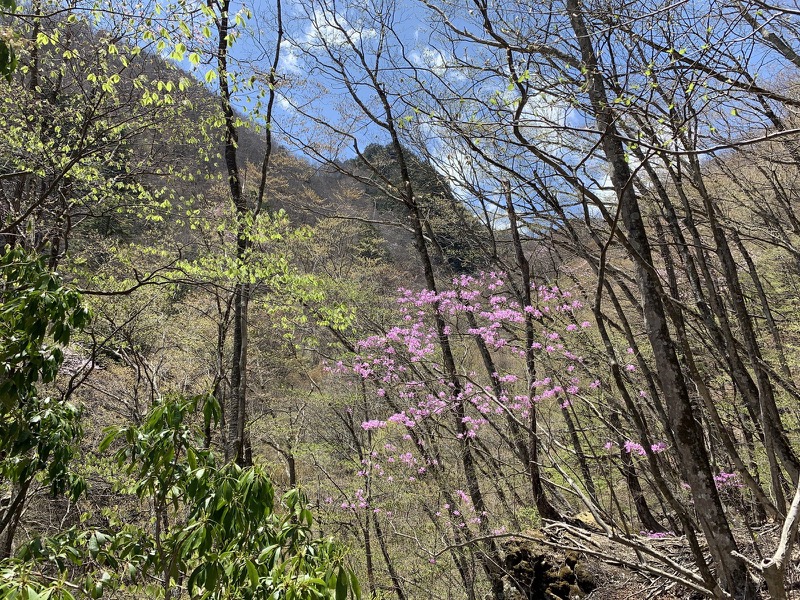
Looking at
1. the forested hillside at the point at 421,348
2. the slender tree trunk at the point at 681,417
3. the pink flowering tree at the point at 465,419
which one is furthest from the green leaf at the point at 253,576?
the pink flowering tree at the point at 465,419

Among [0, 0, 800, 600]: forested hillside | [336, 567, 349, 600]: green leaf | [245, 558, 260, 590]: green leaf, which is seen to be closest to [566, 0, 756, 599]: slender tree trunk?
[0, 0, 800, 600]: forested hillside

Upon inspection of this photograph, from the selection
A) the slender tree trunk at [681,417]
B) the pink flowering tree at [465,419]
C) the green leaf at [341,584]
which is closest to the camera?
the green leaf at [341,584]

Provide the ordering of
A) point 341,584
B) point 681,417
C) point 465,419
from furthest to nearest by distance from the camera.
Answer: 1. point 465,419
2. point 681,417
3. point 341,584

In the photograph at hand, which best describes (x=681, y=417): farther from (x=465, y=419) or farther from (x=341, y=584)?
(x=465, y=419)

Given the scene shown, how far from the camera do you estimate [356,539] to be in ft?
30.0

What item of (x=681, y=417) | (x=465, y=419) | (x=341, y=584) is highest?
(x=681, y=417)

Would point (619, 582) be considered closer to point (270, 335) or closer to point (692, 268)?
point (692, 268)

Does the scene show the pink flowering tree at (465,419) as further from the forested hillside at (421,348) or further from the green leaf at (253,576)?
the green leaf at (253,576)

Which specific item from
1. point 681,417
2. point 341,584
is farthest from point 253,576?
point 681,417

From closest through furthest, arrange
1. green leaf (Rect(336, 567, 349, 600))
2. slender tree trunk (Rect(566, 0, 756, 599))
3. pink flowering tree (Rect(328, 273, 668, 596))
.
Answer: green leaf (Rect(336, 567, 349, 600)), slender tree trunk (Rect(566, 0, 756, 599)), pink flowering tree (Rect(328, 273, 668, 596))

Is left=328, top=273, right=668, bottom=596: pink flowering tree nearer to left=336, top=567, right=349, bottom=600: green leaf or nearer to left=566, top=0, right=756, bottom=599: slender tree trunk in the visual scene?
left=566, top=0, right=756, bottom=599: slender tree trunk

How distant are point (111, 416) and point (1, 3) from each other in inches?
387

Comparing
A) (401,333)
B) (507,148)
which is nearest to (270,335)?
(401,333)

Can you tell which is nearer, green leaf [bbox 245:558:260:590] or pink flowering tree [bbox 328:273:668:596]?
green leaf [bbox 245:558:260:590]
